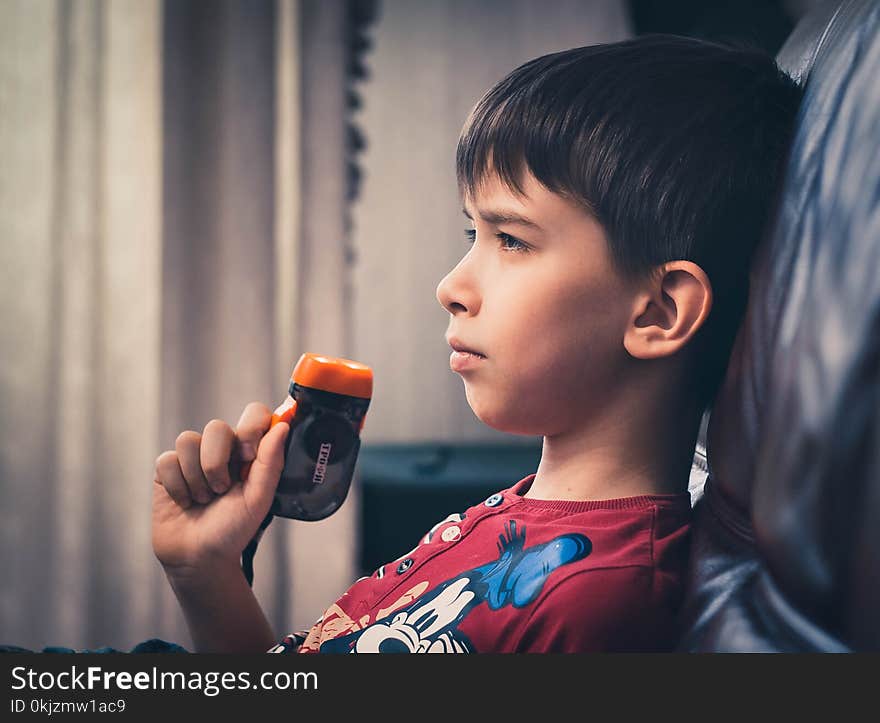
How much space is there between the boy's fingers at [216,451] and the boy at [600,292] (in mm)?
171

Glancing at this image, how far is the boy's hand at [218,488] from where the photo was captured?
707 mm

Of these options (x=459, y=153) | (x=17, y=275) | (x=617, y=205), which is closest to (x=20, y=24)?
(x=17, y=275)

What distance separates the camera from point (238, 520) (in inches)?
28.2

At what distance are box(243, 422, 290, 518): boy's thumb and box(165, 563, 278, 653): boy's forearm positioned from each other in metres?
0.07

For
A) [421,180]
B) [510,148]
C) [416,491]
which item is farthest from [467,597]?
[421,180]

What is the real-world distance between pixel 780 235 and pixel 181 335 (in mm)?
1580

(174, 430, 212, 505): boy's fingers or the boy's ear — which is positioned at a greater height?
the boy's ear

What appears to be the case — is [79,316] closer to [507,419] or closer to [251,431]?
[251,431]

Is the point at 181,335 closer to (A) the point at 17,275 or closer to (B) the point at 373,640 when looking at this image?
(A) the point at 17,275

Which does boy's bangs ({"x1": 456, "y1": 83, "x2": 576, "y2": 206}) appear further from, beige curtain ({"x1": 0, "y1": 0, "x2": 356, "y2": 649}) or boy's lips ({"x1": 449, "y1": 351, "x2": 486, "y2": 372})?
beige curtain ({"x1": 0, "y1": 0, "x2": 356, "y2": 649})

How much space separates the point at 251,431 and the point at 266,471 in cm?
4

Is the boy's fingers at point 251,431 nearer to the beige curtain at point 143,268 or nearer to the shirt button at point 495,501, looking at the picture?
the shirt button at point 495,501

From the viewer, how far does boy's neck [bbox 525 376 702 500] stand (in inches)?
23.7

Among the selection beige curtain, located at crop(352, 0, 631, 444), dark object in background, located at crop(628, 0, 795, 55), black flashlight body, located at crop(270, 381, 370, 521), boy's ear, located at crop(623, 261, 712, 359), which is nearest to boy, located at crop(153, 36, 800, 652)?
boy's ear, located at crop(623, 261, 712, 359)
